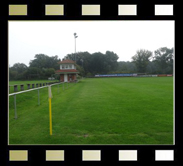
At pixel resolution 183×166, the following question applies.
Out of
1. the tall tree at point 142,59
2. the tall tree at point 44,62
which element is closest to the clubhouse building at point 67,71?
the tall tree at point 44,62

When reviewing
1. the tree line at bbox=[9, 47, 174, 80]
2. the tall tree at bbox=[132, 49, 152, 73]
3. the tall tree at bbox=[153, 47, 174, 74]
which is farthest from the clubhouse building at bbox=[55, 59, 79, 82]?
the tall tree at bbox=[153, 47, 174, 74]

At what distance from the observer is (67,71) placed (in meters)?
32.0

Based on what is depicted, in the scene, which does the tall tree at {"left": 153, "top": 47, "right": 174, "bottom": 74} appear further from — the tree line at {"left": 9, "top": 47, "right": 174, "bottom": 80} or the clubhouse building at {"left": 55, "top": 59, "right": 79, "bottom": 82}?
the clubhouse building at {"left": 55, "top": 59, "right": 79, "bottom": 82}

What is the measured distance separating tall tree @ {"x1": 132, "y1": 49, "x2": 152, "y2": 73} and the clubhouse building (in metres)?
34.6

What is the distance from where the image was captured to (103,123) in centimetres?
529

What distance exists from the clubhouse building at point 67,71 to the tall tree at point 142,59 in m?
34.6

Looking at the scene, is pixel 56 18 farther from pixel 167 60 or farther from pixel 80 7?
pixel 167 60

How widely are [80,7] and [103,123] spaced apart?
3938mm

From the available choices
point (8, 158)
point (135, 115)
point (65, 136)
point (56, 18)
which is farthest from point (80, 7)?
point (135, 115)

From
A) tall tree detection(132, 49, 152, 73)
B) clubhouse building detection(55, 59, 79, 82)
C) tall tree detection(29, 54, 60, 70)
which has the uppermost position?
tall tree detection(132, 49, 152, 73)

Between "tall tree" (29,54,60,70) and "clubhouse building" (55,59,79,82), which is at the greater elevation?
"tall tree" (29,54,60,70)

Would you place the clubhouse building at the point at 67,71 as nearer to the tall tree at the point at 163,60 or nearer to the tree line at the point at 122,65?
the tree line at the point at 122,65

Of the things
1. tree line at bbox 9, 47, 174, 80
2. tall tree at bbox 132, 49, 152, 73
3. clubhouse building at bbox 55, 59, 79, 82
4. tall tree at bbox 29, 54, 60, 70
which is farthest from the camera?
tall tree at bbox 132, 49, 152, 73

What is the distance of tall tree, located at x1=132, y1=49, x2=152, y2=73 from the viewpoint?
60.9m
